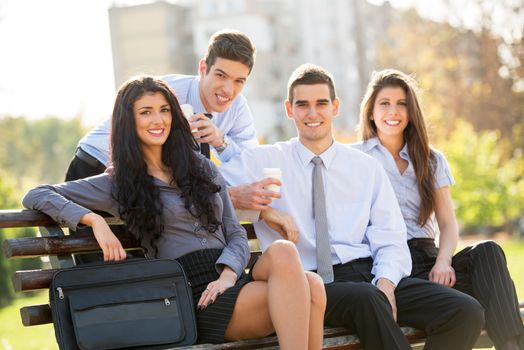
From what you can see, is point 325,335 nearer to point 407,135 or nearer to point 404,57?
point 407,135

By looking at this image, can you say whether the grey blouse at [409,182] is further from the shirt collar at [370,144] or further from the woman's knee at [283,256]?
the woman's knee at [283,256]

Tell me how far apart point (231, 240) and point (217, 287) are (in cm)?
39

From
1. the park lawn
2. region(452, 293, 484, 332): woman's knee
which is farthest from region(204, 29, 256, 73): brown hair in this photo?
the park lawn

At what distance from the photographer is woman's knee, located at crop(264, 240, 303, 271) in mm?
4062

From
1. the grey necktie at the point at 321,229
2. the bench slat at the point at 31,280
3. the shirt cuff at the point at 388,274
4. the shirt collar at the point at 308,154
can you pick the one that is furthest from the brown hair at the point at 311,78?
the bench slat at the point at 31,280

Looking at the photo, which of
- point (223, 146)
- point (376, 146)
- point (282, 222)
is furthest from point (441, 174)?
point (223, 146)

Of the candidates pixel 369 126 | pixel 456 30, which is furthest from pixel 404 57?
pixel 369 126

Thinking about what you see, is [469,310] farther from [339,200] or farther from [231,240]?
[231,240]

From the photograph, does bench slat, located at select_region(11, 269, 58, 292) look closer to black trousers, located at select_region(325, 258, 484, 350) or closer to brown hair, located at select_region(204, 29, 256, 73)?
black trousers, located at select_region(325, 258, 484, 350)

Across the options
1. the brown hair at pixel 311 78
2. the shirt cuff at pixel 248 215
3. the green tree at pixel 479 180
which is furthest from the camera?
the green tree at pixel 479 180

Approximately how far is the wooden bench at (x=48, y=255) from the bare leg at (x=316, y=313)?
22 cm

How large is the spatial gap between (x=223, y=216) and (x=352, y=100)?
2456 inches

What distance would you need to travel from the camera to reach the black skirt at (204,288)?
13.6ft

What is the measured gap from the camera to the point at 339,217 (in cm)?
504
